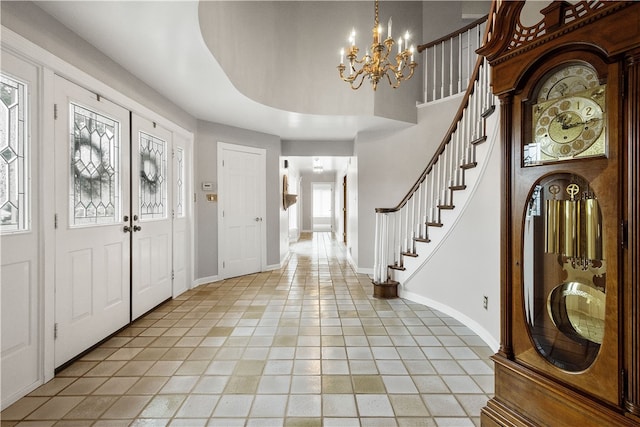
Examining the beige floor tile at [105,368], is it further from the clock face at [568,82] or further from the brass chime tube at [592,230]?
the clock face at [568,82]

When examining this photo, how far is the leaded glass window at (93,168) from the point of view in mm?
2488

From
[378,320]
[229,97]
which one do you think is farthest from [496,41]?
[229,97]

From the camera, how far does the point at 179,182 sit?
432 cm

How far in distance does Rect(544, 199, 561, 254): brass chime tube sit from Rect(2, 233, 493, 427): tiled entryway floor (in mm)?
1058

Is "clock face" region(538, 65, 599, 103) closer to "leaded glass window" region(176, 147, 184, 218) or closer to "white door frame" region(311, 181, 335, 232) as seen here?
"leaded glass window" region(176, 147, 184, 218)

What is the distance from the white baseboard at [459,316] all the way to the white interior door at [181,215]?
2902mm

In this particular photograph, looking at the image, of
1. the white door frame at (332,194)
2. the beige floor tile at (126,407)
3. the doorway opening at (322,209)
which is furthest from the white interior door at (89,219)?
the doorway opening at (322,209)

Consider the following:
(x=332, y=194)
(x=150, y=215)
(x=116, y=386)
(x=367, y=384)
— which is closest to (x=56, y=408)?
(x=116, y=386)

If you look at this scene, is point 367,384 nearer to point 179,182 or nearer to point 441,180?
point 441,180

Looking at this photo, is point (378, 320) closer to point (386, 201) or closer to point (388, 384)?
point (388, 384)

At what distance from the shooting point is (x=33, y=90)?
6.74 feet

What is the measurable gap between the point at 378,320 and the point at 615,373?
2227mm

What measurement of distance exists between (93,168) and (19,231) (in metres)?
0.88

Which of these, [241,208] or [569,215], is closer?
[569,215]
